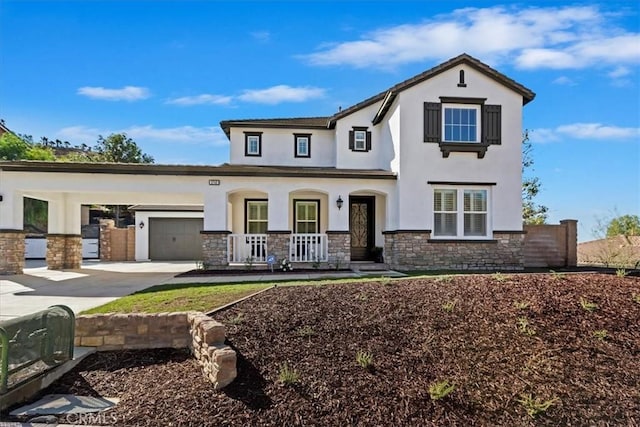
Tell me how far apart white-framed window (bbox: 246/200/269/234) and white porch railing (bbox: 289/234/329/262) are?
236 centimetres

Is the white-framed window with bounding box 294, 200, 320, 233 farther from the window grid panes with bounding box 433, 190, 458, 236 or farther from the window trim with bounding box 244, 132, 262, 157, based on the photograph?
the window grid panes with bounding box 433, 190, 458, 236

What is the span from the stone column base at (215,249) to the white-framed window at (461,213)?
741 centimetres

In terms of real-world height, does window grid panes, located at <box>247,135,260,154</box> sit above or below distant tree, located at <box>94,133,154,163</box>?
below

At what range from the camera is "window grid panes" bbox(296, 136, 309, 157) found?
17906mm

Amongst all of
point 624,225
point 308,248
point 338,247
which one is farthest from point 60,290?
point 624,225

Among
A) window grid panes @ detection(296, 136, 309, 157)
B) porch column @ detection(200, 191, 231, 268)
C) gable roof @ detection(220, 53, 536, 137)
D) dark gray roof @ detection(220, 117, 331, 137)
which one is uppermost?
gable roof @ detection(220, 53, 536, 137)

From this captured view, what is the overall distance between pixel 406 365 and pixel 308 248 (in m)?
10.0

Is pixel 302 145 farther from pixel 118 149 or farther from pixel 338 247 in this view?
pixel 118 149

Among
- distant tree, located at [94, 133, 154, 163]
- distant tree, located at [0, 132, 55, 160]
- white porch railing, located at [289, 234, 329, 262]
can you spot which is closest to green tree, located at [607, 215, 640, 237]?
white porch railing, located at [289, 234, 329, 262]

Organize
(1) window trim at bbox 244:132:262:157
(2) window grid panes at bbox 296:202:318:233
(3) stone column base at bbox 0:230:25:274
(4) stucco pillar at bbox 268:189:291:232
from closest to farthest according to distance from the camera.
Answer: (3) stone column base at bbox 0:230:25:274 < (4) stucco pillar at bbox 268:189:291:232 < (2) window grid panes at bbox 296:202:318:233 < (1) window trim at bbox 244:132:262:157

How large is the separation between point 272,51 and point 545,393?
34.3 ft

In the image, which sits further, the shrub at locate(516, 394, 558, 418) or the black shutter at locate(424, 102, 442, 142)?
the black shutter at locate(424, 102, 442, 142)

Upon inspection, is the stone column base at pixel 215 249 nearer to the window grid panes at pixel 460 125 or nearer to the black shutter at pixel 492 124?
Answer: the window grid panes at pixel 460 125

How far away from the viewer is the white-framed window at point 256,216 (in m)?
16.3
